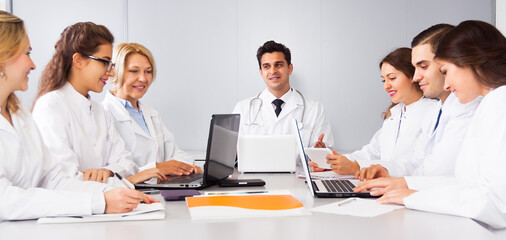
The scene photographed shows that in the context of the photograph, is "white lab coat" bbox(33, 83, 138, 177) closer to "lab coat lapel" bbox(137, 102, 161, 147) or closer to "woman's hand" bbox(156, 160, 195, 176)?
"woman's hand" bbox(156, 160, 195, 176)

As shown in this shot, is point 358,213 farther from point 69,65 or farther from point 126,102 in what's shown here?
point 126,102

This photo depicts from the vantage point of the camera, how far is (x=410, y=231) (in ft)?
3.90

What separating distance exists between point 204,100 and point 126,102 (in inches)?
46.8

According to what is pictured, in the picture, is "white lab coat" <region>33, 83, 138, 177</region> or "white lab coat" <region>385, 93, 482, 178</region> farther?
"white lab coat" <region>33, 83, 138, 177</region>

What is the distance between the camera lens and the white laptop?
236 centimetres

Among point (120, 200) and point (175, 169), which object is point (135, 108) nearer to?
point (175, 169)

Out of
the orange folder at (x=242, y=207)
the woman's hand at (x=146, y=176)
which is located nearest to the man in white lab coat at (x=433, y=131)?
the orange folder at (x=242, y=207)

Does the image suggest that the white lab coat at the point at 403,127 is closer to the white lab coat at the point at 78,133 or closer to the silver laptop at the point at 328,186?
the silver laptop at the point at 328,186

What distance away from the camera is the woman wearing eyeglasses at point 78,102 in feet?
6.60

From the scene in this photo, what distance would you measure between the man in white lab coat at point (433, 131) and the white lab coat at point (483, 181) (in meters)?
0.23

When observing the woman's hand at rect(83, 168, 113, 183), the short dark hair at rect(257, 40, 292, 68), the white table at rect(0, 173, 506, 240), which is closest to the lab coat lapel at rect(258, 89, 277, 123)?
the short dark hair at rect(257, 40, 292, 68)

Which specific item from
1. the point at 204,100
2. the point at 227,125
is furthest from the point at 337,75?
the point at 227,125

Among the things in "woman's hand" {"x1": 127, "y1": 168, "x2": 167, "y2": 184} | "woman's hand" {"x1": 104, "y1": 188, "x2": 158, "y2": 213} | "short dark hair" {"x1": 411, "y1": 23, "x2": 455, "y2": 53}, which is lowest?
"woman's hand" {"x1": 127, "y1": 168, "x2": 167, "y2": 184}

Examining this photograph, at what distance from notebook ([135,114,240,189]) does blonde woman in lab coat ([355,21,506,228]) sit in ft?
2.02
